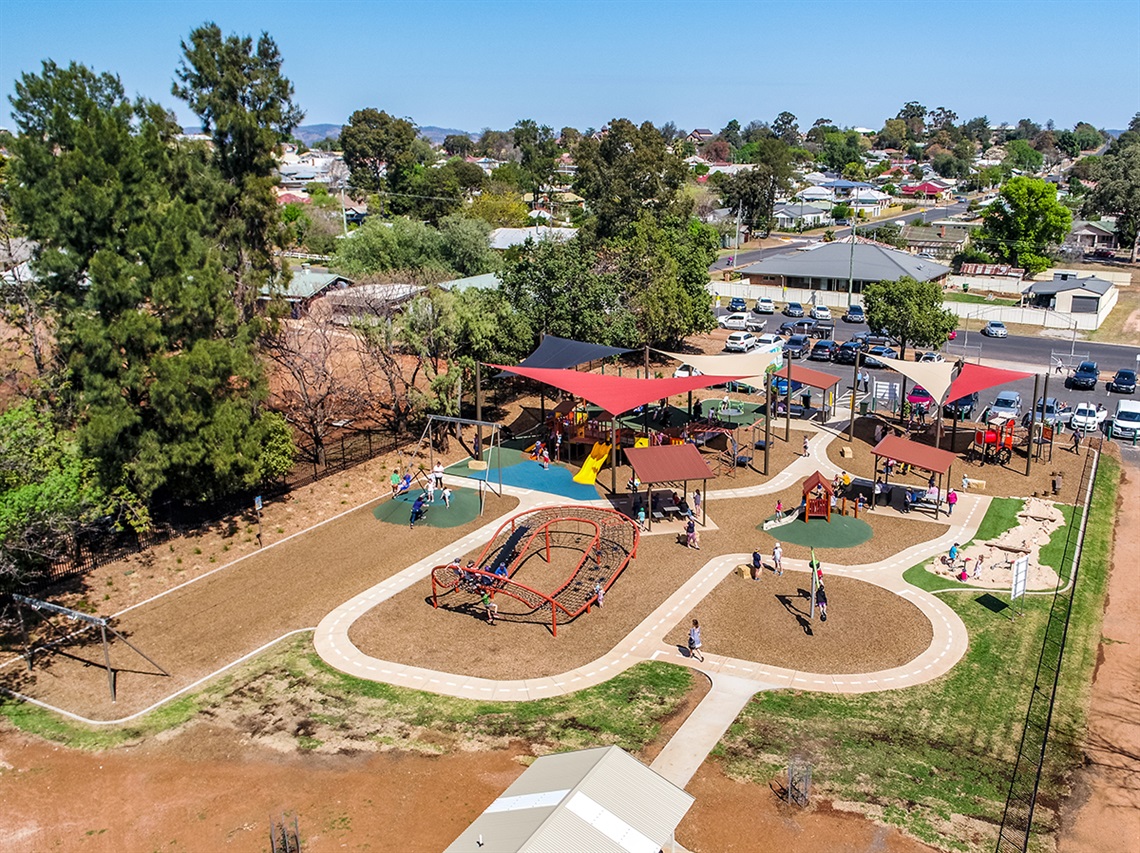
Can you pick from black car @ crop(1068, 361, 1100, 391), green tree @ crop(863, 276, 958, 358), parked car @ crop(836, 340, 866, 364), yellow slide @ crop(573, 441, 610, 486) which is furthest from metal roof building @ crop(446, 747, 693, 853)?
parked car @ crop(836, 340, 866, 364)

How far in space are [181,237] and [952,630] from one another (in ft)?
82.5

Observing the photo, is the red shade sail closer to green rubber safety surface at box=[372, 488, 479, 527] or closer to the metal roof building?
green rubber safety surface at box=[372, 488, 479, 527]

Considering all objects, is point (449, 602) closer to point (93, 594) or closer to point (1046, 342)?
point (93, 594)

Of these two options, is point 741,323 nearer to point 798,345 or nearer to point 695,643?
point 798,345

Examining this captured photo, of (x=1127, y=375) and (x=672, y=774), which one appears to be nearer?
(x=672, y=774)

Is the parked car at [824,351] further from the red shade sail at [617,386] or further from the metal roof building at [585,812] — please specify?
the metal roof building at [585,812]

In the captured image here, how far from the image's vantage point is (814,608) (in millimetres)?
24344

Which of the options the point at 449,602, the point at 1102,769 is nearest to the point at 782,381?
the point at 449,602

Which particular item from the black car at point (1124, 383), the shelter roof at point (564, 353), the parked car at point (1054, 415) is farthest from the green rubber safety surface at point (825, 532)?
the black car at point (1124, 383)

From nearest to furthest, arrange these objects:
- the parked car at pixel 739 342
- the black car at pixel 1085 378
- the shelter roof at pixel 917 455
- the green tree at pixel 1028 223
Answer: the shelter roof at pixel 917 455
the black car at pixel 1085 378
the parked car at pixel 739 342
the green tree at pixel 1028 223

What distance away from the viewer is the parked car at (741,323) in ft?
208

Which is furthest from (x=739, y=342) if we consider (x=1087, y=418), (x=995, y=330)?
(x=1087, y=418)

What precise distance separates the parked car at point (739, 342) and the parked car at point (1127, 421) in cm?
2160

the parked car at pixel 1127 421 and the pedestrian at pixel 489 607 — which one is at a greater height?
the parked car at pixel 1127 421
